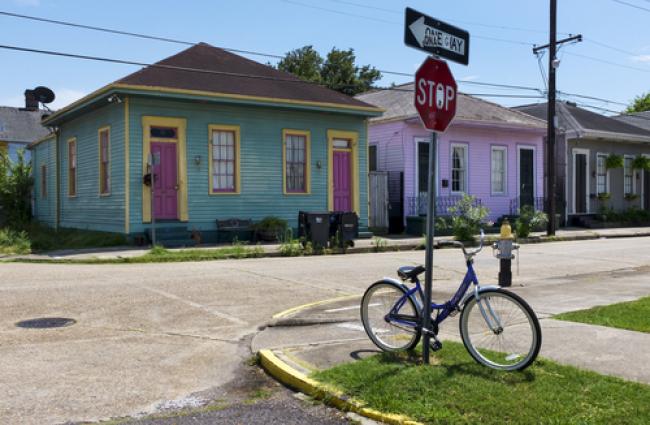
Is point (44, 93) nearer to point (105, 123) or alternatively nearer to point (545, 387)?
point (105, 123)

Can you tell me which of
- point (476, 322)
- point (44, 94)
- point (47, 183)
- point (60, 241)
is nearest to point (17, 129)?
point (44, 94)

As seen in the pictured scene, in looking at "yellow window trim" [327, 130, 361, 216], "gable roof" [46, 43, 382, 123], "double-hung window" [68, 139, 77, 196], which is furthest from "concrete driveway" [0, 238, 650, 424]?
"double-hung window" [68, 139, 77, 196]

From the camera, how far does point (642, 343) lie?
251 inches

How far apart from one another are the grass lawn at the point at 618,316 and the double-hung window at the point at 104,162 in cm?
1544

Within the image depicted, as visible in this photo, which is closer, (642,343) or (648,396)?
(648,396)

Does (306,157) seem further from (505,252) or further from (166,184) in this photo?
(505,252)

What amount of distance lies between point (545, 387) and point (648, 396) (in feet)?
2.20

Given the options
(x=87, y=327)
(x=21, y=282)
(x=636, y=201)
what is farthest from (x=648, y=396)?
(x=636, y=201)

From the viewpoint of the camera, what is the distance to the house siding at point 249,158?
1869 centimetres

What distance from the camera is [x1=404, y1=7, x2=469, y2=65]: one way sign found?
5.35 meters

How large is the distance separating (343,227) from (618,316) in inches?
416

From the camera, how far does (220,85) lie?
20.2 meters

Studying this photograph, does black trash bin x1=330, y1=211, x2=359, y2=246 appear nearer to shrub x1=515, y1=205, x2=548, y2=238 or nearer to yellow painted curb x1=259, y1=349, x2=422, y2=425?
shrub x1=515, y1=205, x2=548, y2=238

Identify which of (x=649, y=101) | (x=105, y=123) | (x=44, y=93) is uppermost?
(x=649, y=101)
